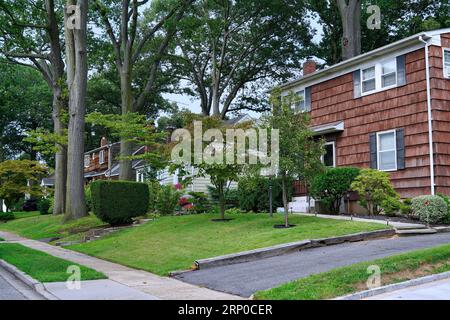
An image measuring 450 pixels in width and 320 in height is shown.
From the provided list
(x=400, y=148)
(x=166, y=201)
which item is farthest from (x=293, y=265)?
(x=166, y=201)

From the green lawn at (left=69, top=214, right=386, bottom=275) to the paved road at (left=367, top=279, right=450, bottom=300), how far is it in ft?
16.1

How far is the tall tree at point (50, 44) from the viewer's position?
28.9 m

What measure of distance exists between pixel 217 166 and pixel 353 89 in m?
6.86

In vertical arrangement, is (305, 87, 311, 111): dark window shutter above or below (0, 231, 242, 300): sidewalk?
above

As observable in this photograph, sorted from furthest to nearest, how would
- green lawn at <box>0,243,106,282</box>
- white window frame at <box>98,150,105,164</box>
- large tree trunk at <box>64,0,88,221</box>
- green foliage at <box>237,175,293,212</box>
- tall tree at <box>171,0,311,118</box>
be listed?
white window frame at <box>98,150,105,164</box>
tall tree at <box>171,0,311,118</box>
large tree trunk at <box>64,0,88,221</box>
green foliage at <box>237,175,293,212</box>
green lawn at <box>0,243,106,282</box>

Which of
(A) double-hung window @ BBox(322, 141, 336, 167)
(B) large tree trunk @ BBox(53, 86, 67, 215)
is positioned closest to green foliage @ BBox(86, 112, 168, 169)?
(B) large tree trunk @ BBox(53, 86, 67, 215)

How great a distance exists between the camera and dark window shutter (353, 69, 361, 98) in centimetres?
2052

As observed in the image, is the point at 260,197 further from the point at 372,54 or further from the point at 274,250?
the point at 274,250

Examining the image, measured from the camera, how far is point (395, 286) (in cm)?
824

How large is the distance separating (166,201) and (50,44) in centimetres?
1381

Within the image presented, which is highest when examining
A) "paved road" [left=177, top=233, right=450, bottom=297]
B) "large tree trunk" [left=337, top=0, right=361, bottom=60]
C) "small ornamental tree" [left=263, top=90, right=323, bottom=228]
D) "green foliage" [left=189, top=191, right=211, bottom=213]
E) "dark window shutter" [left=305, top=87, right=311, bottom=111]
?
"large tree trunk" [left=337, top=0, right=361, bottom=60]

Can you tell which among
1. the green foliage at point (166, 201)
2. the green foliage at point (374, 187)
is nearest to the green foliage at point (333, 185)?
the green foliage at point (374, 187)

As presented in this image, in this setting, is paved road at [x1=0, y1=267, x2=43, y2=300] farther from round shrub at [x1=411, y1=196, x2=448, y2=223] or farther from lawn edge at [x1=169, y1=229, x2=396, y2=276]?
round shrub at [x1=411, y1=196, x2=448, y2=223]
